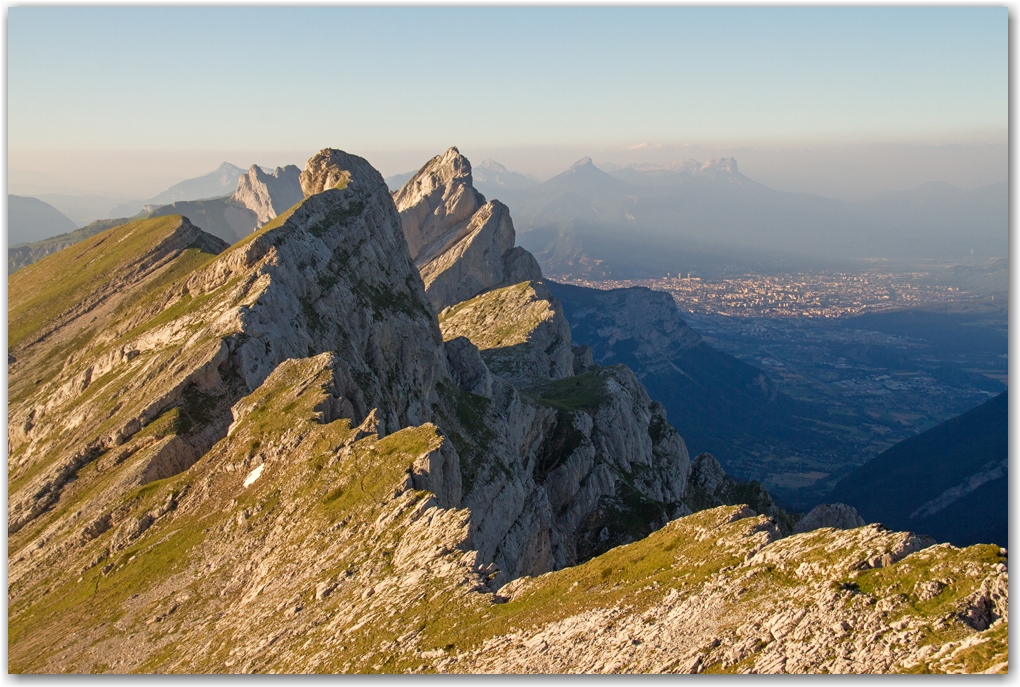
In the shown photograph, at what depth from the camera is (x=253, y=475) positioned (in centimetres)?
6606

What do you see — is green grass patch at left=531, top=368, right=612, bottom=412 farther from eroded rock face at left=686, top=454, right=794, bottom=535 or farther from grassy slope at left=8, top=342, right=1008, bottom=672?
grassy slope at left=8, top=342, right=1008, bottom=672

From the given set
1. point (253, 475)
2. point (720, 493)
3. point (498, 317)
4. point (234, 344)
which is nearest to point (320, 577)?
point (253, 475)

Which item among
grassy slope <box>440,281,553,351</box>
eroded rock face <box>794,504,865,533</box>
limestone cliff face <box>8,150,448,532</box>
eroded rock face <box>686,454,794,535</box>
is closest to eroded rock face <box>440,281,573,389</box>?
grassy slope <box>440,281,553,351</box>

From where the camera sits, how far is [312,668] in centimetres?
4256

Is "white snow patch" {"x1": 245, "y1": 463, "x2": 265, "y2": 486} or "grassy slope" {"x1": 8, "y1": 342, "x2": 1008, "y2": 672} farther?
"white snow patch" {"x1": 245, "y1": 463, "x2": 265, "y2": 486}

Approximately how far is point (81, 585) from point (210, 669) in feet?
71.8

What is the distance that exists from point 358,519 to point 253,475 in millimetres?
13757

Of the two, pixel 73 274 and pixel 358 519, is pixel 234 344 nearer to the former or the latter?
pixel 358 519

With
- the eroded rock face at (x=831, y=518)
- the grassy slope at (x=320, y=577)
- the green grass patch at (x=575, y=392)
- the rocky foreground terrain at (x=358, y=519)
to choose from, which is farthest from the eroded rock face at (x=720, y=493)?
the grassy slope at (x=320, y=577)

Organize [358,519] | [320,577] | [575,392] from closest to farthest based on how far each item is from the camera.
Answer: [320,577] → [358,519] → [575,392]

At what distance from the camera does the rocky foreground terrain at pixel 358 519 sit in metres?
36.3

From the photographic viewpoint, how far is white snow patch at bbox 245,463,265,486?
215ft

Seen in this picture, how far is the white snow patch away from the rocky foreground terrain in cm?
41

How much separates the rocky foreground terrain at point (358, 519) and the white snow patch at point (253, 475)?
412 millimetres
